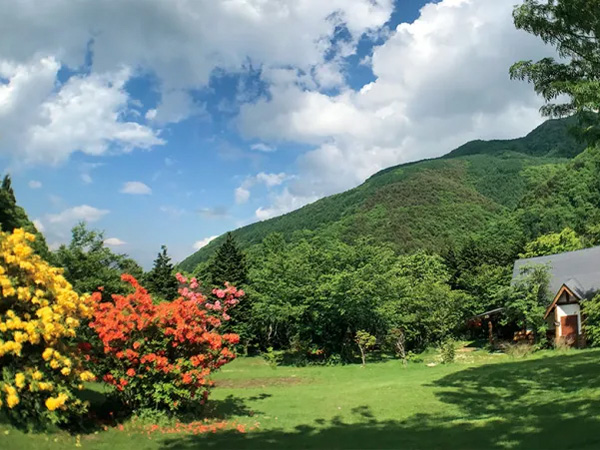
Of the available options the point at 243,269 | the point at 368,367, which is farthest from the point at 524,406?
the point at 243,269

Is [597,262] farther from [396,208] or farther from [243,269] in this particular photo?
[396,208]

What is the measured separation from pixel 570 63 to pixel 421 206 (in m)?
88.8

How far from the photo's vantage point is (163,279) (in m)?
43.7

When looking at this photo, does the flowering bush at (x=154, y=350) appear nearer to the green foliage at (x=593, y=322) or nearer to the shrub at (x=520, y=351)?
the shrub at (x=520, y=351)

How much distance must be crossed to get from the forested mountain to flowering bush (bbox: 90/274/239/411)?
61.4 m

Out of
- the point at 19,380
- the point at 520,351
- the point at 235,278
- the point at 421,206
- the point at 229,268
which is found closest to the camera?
the point at 19,380

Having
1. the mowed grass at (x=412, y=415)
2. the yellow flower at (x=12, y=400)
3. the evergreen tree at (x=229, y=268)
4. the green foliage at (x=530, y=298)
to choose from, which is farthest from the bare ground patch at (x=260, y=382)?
the evergreen tree at (x=229, y=268)

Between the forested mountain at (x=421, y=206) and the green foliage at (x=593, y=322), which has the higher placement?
the forested mountain at (x=421, y=206)

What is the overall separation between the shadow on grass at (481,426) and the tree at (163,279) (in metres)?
34.3

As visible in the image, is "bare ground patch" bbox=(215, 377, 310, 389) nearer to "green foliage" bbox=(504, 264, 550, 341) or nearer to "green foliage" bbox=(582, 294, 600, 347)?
"green foliage" bbox=(582, 294, 600, 347)

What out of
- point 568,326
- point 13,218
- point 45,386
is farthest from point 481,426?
point 13,218

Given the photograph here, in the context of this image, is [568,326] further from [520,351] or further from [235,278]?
[235,278]

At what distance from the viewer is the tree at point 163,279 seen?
140 ft

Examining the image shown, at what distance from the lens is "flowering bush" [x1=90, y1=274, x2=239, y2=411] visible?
9.08m
